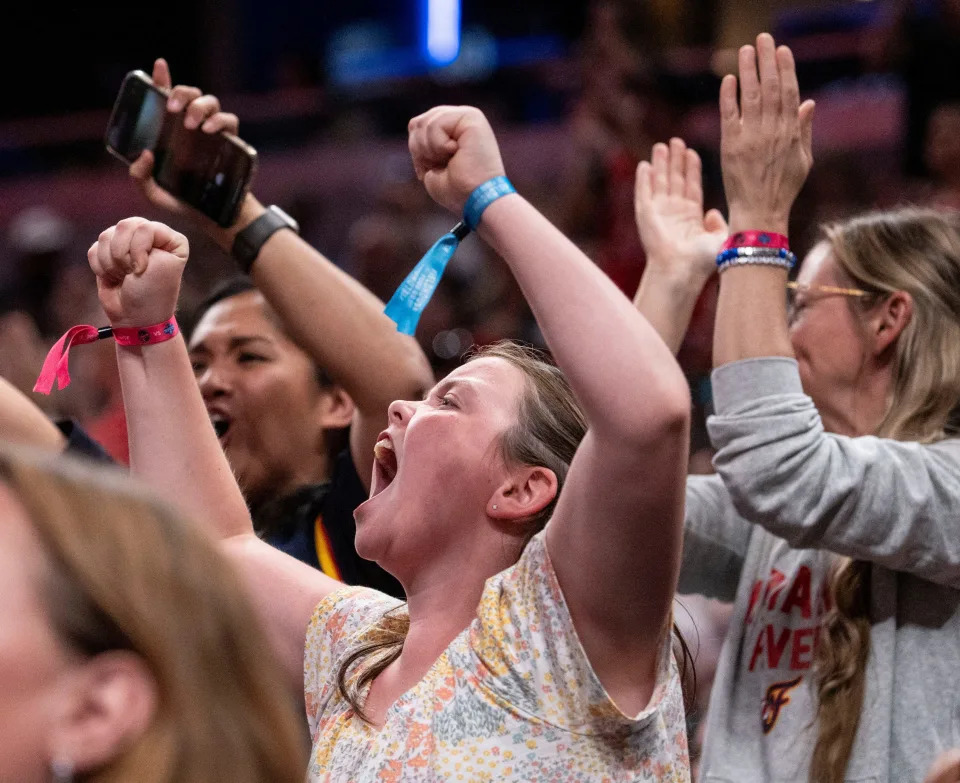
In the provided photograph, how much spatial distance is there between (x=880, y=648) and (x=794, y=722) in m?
0.15

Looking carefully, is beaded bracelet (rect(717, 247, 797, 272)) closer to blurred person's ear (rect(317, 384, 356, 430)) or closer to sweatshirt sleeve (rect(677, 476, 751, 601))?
sweatshirt sleeve (rect(677, 476, 751, 601))

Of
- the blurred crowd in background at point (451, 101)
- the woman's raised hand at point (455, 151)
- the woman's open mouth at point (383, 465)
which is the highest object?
the woman's raised hand at point (455, 151)

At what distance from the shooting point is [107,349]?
298 centimetres

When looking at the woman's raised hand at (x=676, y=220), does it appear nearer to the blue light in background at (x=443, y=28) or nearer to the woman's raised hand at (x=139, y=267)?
the woman's raised hand at (x=139, y=267)

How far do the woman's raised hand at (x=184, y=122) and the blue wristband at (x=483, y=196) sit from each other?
2.24ft

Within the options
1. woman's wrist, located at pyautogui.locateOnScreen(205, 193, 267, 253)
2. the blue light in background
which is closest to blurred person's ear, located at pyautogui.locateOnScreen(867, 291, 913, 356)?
woman's wrist, located at pyautogui.locateOnScreen(205, 193, 267, 253)

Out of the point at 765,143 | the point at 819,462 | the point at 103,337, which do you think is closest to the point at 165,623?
the point at 103,337

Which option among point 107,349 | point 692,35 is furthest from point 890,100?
point 107,349

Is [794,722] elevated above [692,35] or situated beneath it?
situated beneath

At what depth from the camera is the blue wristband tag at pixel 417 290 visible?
4.22 ft

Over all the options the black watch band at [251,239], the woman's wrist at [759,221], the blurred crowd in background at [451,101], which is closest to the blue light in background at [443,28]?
the blurred crowd in background at [451,101]

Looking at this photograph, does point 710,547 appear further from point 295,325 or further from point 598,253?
point 598,253

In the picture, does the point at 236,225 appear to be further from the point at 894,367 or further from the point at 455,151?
the point at 894,367

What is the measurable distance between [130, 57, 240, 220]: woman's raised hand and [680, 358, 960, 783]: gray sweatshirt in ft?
2.55
